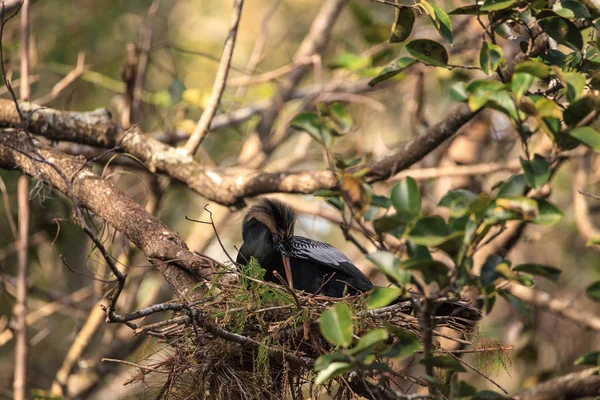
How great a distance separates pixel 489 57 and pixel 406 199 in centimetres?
96

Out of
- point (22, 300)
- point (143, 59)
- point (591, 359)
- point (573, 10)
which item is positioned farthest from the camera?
point (143, 59)

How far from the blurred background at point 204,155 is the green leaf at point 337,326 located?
2.81 m

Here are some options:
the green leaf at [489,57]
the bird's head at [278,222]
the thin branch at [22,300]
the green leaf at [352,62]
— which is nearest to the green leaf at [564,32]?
the green leaf at [489,57]

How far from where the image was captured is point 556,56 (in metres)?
3.38

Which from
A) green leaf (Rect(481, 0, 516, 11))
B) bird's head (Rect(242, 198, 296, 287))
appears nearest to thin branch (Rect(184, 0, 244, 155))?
bird's head (Rect(242, 198, 296, 287))

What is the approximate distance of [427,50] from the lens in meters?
3.41

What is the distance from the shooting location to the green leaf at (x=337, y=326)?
2467 millimetres

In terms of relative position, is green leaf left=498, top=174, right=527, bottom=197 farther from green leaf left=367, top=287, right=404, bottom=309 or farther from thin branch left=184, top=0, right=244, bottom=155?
thin branch left=184, top=0, right=244, bottom=155

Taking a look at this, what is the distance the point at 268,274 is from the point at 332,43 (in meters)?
6.35

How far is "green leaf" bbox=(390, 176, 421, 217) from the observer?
2546mm

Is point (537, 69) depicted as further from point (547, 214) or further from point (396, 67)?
point (396, 67)

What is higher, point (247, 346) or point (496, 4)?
point (496, 4)

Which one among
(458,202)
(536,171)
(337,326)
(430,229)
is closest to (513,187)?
(536,171)

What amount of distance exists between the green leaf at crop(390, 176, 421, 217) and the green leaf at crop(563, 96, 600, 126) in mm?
632
